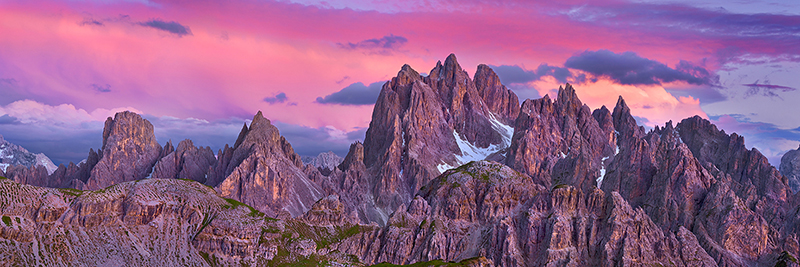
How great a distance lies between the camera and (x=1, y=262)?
199m

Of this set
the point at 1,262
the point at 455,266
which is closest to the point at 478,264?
the point at 455,266

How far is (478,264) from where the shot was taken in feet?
649

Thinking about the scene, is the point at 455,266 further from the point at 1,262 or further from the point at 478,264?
the point at 1,262

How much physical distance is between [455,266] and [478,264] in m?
9.52

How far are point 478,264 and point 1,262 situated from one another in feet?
483

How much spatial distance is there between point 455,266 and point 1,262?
139838 millimetres
